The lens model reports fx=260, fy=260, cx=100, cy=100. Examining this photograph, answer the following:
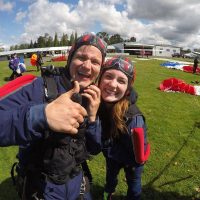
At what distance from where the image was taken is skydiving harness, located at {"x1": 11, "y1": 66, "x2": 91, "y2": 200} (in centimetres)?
248

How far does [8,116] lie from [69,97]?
0.45m

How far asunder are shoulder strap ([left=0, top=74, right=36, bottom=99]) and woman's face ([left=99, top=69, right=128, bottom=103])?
1.34m

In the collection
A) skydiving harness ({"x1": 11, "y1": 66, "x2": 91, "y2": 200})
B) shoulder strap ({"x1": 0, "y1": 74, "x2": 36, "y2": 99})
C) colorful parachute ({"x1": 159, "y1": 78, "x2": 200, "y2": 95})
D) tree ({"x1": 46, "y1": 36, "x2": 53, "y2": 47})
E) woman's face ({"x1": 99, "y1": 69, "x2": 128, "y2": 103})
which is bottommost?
colorful parachute ({"x1": 159, "y1": 78, "x2": 200, "y2": 95})

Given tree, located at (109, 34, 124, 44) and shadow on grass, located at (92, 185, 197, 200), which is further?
tree, located at (109, 34, 124, 44)

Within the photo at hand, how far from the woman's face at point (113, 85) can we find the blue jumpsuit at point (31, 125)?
3.04ft

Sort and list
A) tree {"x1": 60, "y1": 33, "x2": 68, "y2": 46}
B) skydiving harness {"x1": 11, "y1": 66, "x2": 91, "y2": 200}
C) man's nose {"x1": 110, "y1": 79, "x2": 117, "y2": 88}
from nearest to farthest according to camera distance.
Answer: skydiving harness {"x1": 11, "y1": 66, "x2": 91, "y2": 200}, man's nose {"x1": 110, "y1": 79, "x2": 117, "y2": 88}, tree {"x1": 60, "y1": 33, "x2": 68, "y2": 46}

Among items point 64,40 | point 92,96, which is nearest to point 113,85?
point 92,96

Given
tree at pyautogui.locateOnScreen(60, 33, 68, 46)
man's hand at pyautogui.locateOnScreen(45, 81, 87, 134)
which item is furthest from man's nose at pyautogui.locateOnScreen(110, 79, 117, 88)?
tree at pyautogui.locateOnScreen(60, 33, 68, 46)

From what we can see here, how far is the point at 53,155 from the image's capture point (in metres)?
2.53

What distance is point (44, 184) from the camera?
2.76m

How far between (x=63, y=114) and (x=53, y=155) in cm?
100

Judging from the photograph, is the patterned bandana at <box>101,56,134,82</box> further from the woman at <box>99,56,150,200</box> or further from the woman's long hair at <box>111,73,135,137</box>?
the woman's long hair at <box>111,73,135,137</box>

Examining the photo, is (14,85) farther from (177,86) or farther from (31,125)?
(177,86)

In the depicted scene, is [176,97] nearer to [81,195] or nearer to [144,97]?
[144,97]
